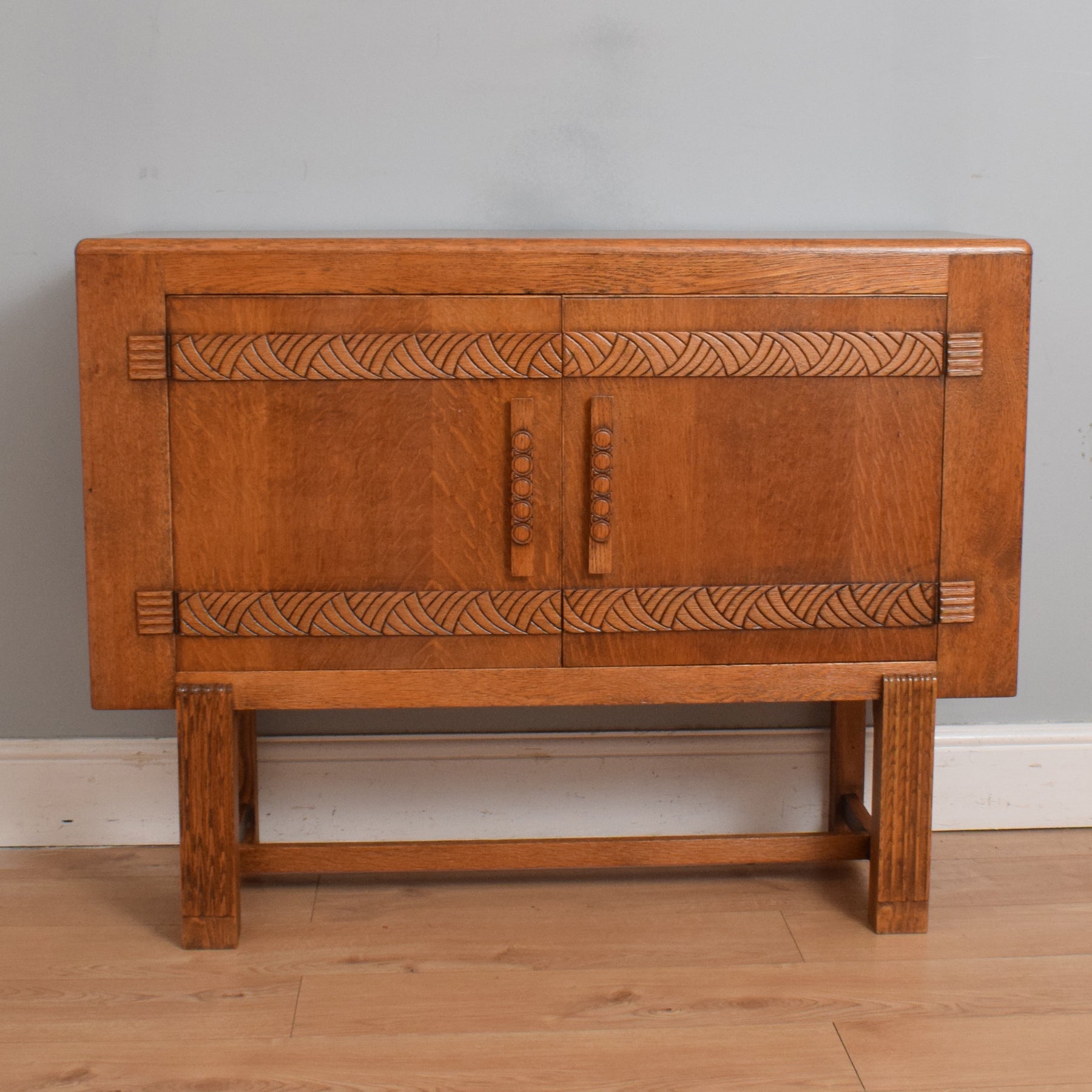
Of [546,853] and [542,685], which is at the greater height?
[542,685]

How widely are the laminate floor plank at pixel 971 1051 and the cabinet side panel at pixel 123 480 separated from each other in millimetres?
969

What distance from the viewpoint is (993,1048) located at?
1.50 metres

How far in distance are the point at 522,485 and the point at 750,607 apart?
13.3 inches

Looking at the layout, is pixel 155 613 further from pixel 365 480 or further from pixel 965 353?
pixel 965 353

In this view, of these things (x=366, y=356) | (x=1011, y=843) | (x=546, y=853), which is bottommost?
(x=1011, y=843)

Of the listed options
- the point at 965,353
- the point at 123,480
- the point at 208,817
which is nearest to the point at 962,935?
the point at 965,353

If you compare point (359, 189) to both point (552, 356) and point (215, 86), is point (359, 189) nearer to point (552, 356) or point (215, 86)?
point (215, 86)

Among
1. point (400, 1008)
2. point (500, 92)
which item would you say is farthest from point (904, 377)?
point (400, 1008)

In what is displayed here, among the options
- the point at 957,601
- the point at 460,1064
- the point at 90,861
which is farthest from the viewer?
the point at 90,861

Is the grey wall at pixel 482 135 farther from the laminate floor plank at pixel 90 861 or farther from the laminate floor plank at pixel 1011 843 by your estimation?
the laminate floor plank at pixel 1011 843

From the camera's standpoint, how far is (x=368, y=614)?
1645 mm

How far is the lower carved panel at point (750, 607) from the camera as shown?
166 centimetres

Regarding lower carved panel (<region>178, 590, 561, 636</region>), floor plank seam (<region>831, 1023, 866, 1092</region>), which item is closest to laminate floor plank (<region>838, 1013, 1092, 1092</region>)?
floor plank seam (<region>831, 1023, 866, 1092</region>)

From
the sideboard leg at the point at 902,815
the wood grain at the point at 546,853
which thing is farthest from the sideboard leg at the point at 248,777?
the sideboard leg at the point at 902,815
